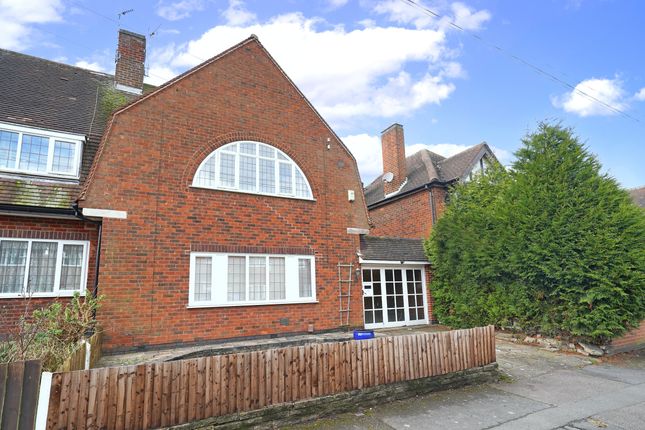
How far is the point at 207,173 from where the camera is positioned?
10039mm

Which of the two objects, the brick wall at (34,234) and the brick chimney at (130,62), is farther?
the brick chimney at (130,62)

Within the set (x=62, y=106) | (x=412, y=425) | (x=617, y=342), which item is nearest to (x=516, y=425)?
(x=412, y=425)

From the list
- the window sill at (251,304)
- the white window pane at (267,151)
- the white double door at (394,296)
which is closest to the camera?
the window sill at (251,304)

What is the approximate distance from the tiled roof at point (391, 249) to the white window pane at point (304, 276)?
2123mm

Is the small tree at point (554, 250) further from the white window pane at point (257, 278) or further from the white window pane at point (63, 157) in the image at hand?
the white window pane at point (63, 157)

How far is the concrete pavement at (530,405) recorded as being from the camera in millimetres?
5477

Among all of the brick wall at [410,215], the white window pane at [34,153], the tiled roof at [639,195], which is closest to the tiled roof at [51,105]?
the white window pane at [34,153]

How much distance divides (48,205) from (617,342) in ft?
50.0

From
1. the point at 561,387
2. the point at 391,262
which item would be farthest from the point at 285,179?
the point at 561,387

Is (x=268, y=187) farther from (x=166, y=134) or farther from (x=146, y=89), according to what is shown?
(x=146, y=89)

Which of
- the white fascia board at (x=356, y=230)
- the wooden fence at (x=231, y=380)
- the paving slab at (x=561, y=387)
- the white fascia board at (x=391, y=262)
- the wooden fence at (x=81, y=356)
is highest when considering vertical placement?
the white fascia board at (x=356, y=230)

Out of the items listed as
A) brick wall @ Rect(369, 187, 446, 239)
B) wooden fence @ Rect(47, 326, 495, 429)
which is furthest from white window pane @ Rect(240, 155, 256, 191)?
brick wall @ Rect(369, 187, 446, 239)

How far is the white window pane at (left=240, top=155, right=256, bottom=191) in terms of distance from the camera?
10.5 meters

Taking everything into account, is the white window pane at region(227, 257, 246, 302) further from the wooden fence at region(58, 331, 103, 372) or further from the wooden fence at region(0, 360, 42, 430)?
the wooden fence at region(0, 360, 42, 430)
